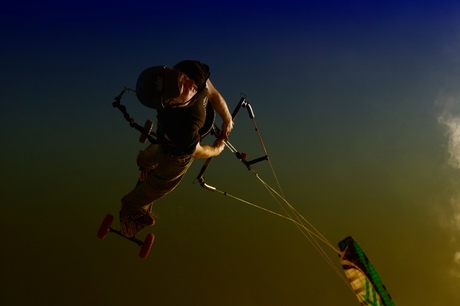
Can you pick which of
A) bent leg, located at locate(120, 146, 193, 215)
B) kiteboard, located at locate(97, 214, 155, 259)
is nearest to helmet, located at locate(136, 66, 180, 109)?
bent leg, located at locate(120, 146, 193, 215)

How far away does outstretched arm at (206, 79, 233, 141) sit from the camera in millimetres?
4301

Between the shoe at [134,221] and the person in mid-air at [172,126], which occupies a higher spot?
the person in mid-air at [172,126]

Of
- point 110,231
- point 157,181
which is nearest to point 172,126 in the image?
point 157,181

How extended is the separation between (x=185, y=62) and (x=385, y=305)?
502cm

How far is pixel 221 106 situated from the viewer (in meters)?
4.38

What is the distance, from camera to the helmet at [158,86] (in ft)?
10.5

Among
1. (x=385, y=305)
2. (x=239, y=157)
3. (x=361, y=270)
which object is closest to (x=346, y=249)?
(x=361, y=270)

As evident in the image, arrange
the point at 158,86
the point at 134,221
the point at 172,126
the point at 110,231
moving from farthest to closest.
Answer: the point at 134,221
the point at 110,231
the point at 172,126
the point at 158,86

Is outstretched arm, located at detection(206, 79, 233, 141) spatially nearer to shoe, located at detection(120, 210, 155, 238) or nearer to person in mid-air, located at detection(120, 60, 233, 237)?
person in mid-air, located at detection(120, 60, 233, 237)

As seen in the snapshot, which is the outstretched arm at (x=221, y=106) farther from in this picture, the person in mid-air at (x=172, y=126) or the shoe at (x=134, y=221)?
the shoe at (x=134, y=221)

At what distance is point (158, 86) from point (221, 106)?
133 cm

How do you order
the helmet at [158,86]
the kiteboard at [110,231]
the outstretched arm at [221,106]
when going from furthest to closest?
the kiteboard at [110,231] → the outstretched arm at [221,106] → the helmet at [158,86]

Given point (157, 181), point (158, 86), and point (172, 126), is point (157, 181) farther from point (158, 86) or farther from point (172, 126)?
point (158, 86)

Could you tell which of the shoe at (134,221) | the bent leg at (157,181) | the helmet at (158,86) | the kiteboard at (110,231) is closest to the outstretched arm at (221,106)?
the bent leg at (157,181)
